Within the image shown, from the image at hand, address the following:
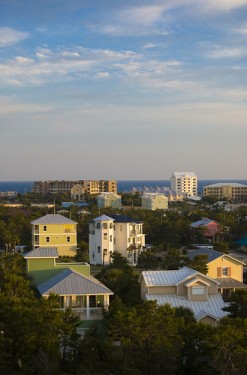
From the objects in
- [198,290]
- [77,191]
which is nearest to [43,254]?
[198,290]

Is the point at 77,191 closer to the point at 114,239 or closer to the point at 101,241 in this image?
the point at 114,239

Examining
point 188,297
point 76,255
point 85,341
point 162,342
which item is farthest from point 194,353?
point 76,255

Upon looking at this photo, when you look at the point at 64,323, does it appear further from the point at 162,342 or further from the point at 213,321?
the point at 213,321

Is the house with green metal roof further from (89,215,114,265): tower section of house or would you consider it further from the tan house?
(89,215,114,265): tower section of house

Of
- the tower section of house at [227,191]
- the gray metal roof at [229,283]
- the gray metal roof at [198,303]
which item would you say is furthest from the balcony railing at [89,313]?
the tower section of house at [227,191]

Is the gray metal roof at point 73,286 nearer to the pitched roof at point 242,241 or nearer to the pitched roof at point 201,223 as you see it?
the pitched roof at point 242,241

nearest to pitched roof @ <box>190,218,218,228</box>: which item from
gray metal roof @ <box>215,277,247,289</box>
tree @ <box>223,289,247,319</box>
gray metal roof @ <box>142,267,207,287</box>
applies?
gray metal roof @ <box>215,277,247,289</box>
